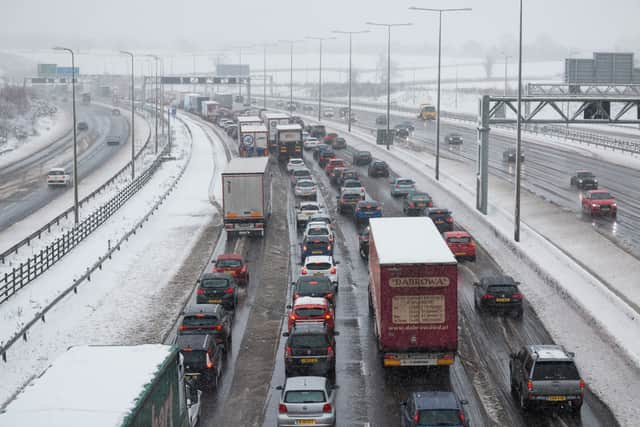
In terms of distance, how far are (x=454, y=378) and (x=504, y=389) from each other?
4.85 ft

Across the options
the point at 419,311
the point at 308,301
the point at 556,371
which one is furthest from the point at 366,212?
the point at 556,371

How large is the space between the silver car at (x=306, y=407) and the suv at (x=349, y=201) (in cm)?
3357

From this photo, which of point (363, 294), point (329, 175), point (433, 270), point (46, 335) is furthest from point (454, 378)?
point (329, 175)

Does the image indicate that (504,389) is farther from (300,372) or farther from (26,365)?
(26,365)

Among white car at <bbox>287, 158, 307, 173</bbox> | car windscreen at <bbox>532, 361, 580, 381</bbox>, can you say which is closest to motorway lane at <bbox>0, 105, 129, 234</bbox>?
white car at <bbox>287, 158, 307, 173</bbox>

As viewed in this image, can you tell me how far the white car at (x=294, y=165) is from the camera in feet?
239

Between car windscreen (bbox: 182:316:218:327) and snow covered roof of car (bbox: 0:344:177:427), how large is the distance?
10913mm

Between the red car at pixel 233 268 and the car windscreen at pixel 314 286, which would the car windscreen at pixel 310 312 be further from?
the red car at pixel 233 268

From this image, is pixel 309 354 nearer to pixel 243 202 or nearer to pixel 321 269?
pixel 321 269

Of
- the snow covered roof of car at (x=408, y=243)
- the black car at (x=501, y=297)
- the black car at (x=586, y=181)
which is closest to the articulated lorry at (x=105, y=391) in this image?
the snow covered roof of car at (x=408, y=243)

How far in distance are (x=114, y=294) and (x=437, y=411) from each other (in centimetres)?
1973

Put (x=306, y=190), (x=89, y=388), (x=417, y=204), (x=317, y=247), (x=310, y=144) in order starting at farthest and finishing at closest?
(x=310, y=144), (x=306, y=190), (x=417, y=204), (x=317, y=247), (x=89, y=388)

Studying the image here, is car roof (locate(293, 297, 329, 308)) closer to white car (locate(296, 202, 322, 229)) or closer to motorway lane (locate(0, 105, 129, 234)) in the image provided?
white car (locate(296, 202, 322, 229))

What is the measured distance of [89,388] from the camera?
14133mm
